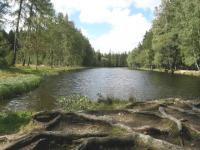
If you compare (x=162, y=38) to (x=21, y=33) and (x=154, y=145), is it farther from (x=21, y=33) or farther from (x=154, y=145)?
(x=154, y=145)

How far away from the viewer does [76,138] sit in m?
12.6

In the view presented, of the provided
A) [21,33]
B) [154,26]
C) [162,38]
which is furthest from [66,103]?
[154,26]

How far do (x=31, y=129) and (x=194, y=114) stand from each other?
8.00 m

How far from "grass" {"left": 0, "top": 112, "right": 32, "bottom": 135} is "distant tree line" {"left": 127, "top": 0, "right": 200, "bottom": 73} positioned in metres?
57.6

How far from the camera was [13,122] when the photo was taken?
17.1m

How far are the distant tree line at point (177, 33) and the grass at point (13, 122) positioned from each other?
57.6 m

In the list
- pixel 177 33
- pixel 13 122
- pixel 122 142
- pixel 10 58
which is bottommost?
pixel 13 122

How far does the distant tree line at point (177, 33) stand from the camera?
7119cm

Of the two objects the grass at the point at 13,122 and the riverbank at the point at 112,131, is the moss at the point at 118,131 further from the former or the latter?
the grass at the point at 13,122

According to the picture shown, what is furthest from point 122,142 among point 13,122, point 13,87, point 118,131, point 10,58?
point 10,58

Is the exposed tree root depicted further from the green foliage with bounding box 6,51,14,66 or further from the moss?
the green foliage with bounding box 6,51,14,66

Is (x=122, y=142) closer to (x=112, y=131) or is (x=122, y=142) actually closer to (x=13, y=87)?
(x=112, y=131)

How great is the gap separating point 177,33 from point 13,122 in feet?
245

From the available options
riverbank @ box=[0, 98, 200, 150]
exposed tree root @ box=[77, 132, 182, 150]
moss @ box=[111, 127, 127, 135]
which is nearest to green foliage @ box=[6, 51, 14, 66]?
riverbank @ box=[0, 98, 200, 150]
